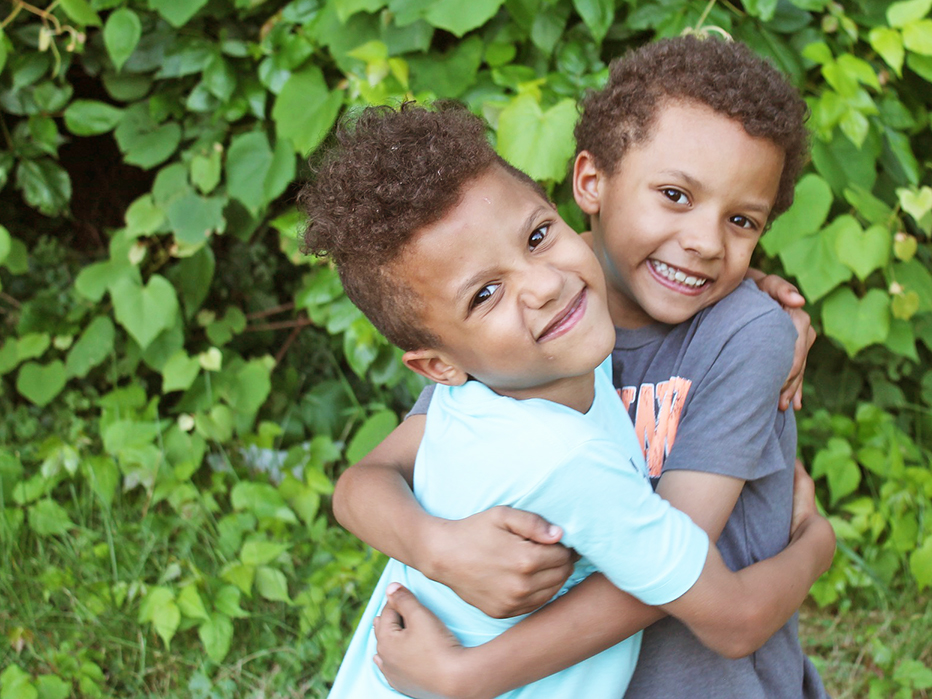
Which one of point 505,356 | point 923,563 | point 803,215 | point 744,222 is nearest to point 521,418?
point 505,356

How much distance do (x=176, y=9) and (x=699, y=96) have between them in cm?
154

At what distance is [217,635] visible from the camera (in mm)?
2164

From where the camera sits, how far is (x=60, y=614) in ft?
7.63

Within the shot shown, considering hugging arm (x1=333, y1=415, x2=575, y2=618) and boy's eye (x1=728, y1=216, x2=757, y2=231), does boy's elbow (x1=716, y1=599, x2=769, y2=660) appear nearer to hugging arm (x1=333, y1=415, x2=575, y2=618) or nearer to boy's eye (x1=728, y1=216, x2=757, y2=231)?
hugging arm (x1=333, y1=415, x2=575, y2=618)

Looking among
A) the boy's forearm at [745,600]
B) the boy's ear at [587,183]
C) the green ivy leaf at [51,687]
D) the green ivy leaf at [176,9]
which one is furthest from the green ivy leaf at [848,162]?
the green ivy leaf at [51,687]

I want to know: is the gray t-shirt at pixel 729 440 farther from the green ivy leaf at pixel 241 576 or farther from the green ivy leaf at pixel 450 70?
the green ivy leaf at pixel 241 576

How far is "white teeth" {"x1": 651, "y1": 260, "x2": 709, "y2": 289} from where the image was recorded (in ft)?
4.39

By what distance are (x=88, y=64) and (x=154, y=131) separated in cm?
33

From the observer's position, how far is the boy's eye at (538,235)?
115 cm

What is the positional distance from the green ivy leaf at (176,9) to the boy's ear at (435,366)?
5.00 feet

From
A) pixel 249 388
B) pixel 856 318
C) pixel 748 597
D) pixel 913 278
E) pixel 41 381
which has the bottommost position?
pixel 41 381

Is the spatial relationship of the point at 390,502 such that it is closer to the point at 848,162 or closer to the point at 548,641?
the point at 548,641

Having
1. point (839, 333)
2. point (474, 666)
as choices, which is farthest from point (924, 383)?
point (474, 666)

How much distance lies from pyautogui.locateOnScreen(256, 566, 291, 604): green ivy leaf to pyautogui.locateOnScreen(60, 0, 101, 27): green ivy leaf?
152cm
